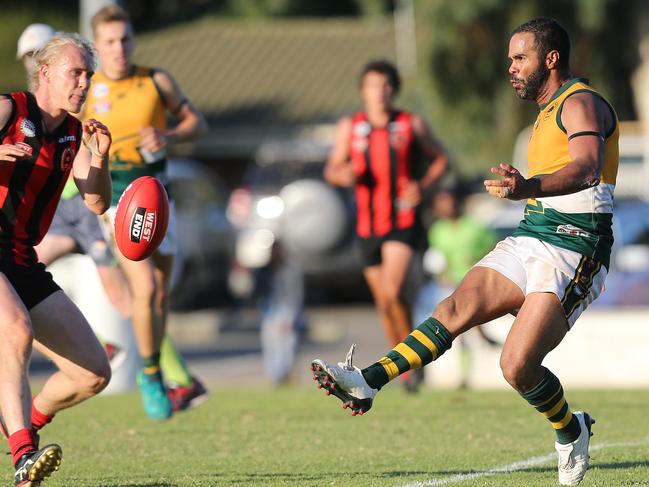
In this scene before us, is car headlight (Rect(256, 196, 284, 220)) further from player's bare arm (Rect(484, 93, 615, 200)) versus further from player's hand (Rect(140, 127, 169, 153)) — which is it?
player's bare arm (Rect(484, 93, 615, 200))

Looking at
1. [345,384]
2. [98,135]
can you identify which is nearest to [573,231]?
[345,384]

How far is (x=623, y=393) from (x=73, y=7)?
3492 cm

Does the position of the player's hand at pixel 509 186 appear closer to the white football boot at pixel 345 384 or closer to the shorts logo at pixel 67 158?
the white football boot at pixel 345 384

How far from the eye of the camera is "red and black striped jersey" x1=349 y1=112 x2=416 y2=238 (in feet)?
35.8

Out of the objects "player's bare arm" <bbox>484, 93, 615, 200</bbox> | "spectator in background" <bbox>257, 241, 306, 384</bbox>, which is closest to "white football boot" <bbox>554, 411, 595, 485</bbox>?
"player's bare arm" <bbox>484, 93, 615, 200</bbox>

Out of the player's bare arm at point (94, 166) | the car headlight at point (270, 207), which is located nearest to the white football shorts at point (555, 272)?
the player's bare arm at point (94, 166)

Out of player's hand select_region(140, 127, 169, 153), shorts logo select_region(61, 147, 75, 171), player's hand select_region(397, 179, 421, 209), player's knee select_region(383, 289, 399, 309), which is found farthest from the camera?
player's hand select_region(397, 179, 421, 209)

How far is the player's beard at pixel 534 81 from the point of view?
6562 millimetres

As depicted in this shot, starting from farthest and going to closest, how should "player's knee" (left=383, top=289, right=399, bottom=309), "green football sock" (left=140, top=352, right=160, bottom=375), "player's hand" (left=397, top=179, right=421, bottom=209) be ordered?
"player's hand" (left=397, top=179, right=421, bottom=209)
"player's knee" (left=383, top=289, right=399, bottom=309)
"green football sock" (left=140, top=352, right=160, bottom=375)

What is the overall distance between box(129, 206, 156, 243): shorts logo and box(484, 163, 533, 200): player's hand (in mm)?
1905

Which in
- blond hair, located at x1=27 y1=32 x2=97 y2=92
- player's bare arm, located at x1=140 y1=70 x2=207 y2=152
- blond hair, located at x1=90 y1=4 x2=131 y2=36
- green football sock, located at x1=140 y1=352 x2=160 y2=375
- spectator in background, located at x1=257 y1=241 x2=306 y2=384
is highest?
blond hair, located at x1=27 y1=32 x2=97 y2=92

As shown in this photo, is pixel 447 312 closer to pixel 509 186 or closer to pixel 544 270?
pixel 544 270

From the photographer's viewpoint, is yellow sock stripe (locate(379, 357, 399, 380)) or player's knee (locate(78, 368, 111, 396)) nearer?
yellow sock stripe (locate(379, 357, 399, 380))

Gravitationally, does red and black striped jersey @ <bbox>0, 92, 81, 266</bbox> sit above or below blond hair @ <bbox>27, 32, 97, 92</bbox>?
below
